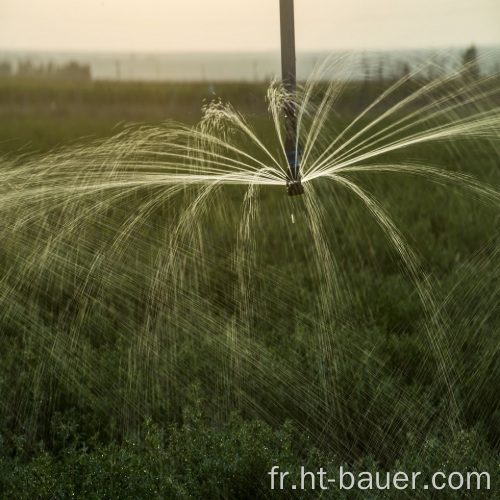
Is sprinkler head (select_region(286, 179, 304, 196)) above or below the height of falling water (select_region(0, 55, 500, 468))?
above

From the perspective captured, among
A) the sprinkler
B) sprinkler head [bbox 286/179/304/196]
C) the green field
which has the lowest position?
the green field

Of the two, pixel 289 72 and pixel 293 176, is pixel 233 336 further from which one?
pixel 289 72

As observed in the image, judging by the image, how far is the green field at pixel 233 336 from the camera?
3022mm

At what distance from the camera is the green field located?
302 centimetres

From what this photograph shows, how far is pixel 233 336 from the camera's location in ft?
15.2

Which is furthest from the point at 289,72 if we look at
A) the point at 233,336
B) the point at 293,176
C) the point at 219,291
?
the point at 219,291

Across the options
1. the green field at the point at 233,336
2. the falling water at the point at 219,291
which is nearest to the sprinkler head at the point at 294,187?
the falling water at the point at 219,291

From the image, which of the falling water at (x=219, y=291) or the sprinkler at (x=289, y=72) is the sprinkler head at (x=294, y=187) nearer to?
the sprinkler at (x=289, y=72)

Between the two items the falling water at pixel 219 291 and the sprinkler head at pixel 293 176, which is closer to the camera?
the sprinkler head at pixel 293 176

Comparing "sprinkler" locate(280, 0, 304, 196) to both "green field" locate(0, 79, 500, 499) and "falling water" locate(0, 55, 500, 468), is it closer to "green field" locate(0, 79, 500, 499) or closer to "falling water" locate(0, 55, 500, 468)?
"falling water" locate(0, 55, 500, 468)

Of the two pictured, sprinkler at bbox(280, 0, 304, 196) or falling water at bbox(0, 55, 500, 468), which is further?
falling water at bbox(0, 55, 500, 468)

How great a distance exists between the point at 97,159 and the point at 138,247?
811 mm

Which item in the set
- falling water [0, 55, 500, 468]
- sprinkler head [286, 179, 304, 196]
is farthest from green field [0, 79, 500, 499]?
sprinkler head [286, 179, 304, 196]

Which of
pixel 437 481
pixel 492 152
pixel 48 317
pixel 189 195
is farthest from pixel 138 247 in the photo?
pixel 492 152
